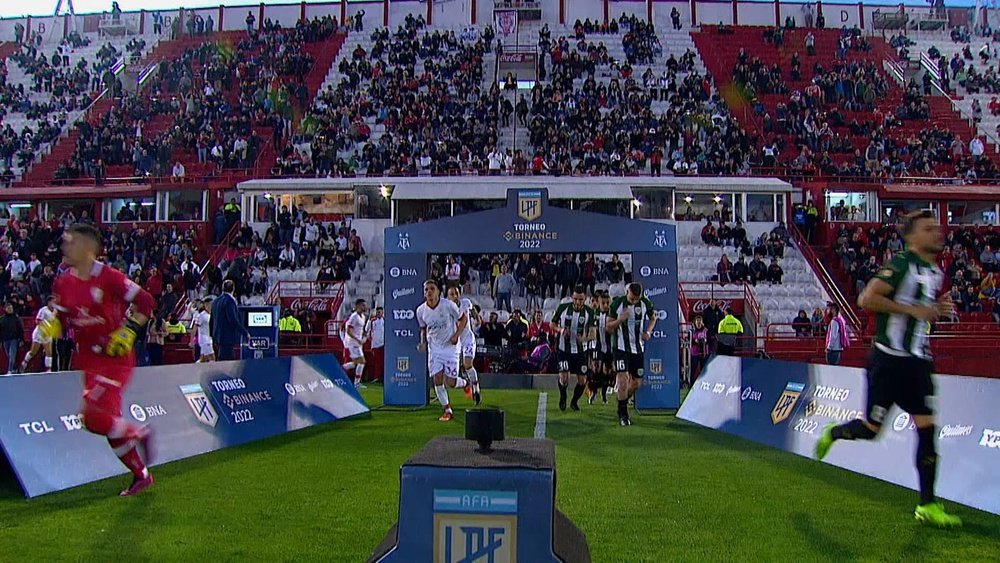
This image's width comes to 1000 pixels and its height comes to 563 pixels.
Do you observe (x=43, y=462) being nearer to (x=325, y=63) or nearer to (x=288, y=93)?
(x=288, y=93)

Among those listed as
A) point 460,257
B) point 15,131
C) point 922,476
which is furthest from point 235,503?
point 15,131

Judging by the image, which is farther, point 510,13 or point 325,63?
point 510,13

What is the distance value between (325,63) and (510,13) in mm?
10909

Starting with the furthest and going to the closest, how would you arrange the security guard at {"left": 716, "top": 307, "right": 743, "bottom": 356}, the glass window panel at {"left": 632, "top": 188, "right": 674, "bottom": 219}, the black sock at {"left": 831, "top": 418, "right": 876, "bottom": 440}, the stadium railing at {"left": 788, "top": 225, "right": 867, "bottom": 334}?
1. the glass window panel at {"left": 632, "top": 188, "right": 674, "bottom": 219}
2. the stadium railing at {"left": 788, "top": 225, "right": 867, "bottom": 334}
3. the security guard at {"left": 716, "top": 307, "right": 743, "bottom": 356}
4. the black sock at {"left": 831, "top": 418, "right": 876, "bottom": 440}

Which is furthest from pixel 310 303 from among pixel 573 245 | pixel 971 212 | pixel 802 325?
pixel 971 212

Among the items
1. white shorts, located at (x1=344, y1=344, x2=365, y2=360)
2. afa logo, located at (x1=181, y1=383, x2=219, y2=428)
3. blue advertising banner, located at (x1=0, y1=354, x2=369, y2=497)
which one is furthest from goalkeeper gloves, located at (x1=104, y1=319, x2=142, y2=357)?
white shorts, located at (x1=344, y1=344, x2=365, y2=360)

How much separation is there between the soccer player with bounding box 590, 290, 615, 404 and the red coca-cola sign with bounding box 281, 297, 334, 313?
44.2 ft

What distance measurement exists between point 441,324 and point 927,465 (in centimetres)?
864

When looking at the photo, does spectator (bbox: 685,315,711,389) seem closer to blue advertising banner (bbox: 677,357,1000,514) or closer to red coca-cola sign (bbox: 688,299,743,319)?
red coca-cola sign (bbox: 688,299,743,319)

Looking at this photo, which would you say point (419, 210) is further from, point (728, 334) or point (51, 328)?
point (51, 328)

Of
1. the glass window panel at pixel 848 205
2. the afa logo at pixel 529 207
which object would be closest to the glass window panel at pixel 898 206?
the glass window panel at pixel 848 205

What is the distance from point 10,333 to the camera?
72.2ft

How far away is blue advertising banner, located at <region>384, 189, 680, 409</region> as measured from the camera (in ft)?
53.4

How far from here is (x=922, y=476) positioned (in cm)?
634
